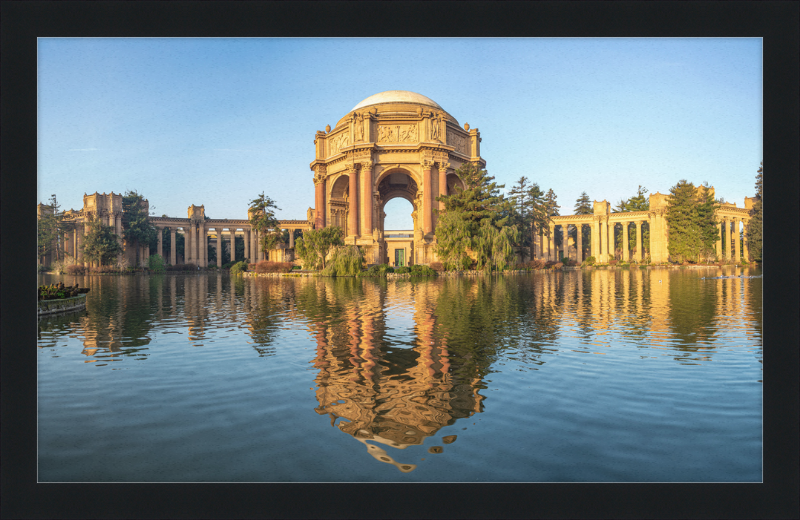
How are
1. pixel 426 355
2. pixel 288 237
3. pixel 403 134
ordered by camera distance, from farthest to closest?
pixel 288 237 < pixel 403 134 < pixel 426 355

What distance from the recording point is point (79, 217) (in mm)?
47719

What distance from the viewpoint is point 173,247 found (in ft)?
228

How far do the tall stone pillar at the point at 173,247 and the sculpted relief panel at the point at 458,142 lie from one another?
4511 cm

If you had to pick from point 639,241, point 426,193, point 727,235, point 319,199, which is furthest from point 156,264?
point 727,235

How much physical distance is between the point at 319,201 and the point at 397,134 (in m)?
15.0

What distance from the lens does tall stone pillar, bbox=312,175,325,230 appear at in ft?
195

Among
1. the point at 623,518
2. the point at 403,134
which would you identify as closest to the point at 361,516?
the point at 623,518

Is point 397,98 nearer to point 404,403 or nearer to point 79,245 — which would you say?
point 79,245

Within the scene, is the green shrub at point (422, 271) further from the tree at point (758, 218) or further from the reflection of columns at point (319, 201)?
the reflection of columns at point (319, 201)

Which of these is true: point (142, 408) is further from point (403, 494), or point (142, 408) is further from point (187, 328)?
point (187, 328)

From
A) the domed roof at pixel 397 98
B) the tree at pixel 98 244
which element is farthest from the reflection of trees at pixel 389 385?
the domed roof at pixel 397 98

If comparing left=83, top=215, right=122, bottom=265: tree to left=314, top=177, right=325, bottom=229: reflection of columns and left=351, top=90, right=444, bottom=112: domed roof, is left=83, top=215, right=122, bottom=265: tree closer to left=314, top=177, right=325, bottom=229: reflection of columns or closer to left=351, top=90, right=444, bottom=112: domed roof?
left=314, top=177, right=325, bottom=229: reflection of columns

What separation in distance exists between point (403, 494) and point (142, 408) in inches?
137

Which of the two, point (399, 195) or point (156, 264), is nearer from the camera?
point (156, 264)
